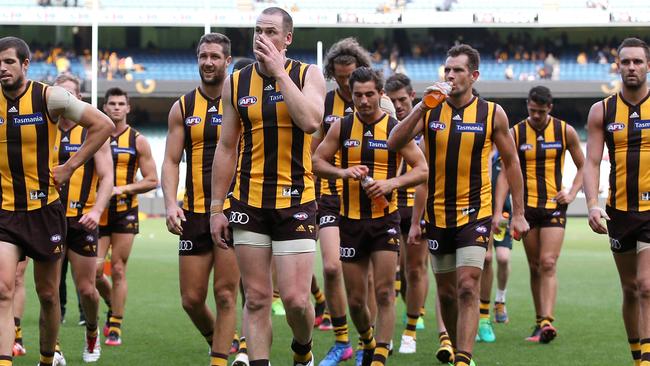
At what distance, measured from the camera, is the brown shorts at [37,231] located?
292 inches

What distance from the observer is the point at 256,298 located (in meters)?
6.89

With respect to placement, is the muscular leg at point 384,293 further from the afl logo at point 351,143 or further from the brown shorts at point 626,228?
the brown shorts at point 626,228

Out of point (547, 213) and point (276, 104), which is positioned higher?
point (276, 104)

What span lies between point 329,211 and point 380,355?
1.38m

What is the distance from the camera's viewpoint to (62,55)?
45.7 m

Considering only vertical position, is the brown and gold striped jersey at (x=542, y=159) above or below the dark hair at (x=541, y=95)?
below

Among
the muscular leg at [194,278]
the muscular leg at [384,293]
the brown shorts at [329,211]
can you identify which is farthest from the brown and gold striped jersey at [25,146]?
the muscular leg at [384,293]

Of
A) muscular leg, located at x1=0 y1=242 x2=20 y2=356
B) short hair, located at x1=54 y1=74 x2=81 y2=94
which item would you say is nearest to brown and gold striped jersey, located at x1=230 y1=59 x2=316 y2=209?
muscular leg, located at x1=0 y1=242 x2=20 y2=356

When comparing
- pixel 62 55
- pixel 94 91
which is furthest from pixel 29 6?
pixel 94 91

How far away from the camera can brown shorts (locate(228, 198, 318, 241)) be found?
22.6 feet

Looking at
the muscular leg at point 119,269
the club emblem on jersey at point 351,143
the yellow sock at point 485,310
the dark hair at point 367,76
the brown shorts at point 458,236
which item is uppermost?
the dark hair at point 367,76

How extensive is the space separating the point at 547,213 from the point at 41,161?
230 inches

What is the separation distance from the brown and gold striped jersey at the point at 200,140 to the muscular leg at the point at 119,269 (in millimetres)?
2816

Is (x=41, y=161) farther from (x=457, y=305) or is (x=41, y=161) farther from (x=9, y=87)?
(x=457, y=305)
